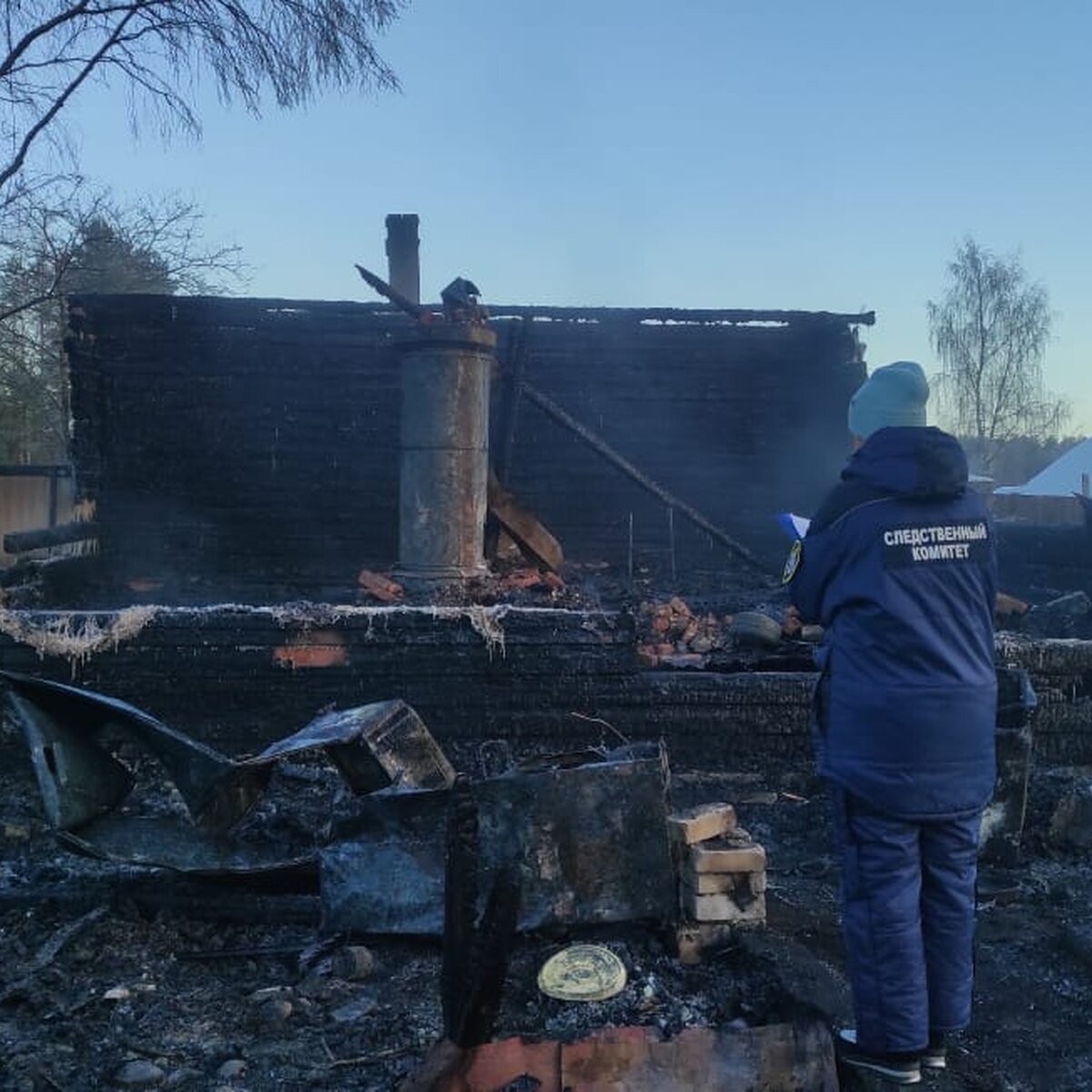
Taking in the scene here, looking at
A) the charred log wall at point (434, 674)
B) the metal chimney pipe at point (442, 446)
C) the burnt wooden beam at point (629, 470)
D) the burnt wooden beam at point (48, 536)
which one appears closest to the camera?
the charred log wall at point (434, 674)

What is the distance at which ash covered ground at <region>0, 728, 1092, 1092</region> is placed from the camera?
3057mm

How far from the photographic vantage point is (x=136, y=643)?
549 centimetres

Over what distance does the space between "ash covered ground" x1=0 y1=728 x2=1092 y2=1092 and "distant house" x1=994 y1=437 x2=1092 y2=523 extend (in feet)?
97.2

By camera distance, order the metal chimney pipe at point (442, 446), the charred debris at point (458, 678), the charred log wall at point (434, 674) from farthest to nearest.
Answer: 1. the metal chimney pipe at point (442, 446)
2. the charred log wall at point (434, 674)
3. the charred debris at point (458, 678)

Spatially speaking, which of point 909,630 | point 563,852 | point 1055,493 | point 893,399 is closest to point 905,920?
point 909,630

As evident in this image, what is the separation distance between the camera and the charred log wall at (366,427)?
9234 millimetres

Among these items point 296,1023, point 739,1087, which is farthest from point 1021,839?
point 296,1023

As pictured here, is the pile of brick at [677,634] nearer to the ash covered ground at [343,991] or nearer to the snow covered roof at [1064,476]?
the ash covered ground at [343,991]

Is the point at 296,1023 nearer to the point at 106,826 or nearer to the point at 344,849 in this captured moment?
the point at 344,849

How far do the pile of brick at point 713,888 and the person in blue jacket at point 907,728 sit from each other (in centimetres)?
61

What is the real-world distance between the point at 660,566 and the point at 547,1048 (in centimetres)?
691

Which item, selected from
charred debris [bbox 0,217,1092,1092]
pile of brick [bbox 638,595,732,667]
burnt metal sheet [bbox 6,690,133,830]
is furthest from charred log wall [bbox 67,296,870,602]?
burnt metal sheet [bbox 6,690,133,830]

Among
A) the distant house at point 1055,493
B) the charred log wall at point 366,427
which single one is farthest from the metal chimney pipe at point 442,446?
the distant house at point 1055,493

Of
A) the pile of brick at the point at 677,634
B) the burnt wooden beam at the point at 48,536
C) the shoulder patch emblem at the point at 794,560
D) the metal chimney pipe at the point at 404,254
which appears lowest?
the pile of brick at the point at 677,634
